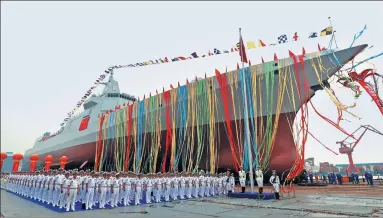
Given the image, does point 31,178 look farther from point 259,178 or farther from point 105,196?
point 259,178

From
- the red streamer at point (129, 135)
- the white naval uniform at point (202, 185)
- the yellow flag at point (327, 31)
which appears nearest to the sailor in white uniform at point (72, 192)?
the white naval uniform at point (202, 185)

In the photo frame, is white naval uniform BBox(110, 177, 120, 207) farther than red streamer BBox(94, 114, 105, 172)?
No

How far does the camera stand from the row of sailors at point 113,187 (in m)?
7.96

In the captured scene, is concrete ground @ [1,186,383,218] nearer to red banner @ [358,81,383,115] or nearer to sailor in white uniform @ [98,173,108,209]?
sailor in white uniform @ [98,173,108,209]

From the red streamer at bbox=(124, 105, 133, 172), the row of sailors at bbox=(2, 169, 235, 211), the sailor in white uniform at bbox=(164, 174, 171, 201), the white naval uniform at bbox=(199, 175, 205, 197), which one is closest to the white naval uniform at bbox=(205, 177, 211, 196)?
the row of sailors at bbox=(2, 169, 235, 211)

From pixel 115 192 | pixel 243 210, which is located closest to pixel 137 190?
pixel 115 192

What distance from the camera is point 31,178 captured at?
1117cm

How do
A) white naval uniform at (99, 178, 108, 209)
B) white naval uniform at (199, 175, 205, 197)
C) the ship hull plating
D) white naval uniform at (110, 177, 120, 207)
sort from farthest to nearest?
the ship hull plating < white naval uniform at (199, 175, 205, 197) < white naval uniform at (110, 177, 120, 207) < white naval uniform at (99, 178, 108, 209)

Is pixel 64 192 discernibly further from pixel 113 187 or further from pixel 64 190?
pixel 113 187

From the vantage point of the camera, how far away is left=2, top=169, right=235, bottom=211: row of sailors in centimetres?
796

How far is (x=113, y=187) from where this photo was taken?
830 cm

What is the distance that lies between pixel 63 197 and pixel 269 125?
10199 millimetres

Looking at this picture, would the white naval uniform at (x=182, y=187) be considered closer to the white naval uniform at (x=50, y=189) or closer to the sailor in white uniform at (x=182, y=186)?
the sailor in white uniform at (x=182, y=186)

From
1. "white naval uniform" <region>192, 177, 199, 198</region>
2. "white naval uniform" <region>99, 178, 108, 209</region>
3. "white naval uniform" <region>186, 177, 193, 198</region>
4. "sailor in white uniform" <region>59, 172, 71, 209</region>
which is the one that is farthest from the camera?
"white naval uniform" <region>192, 177, 199, 198</region>
